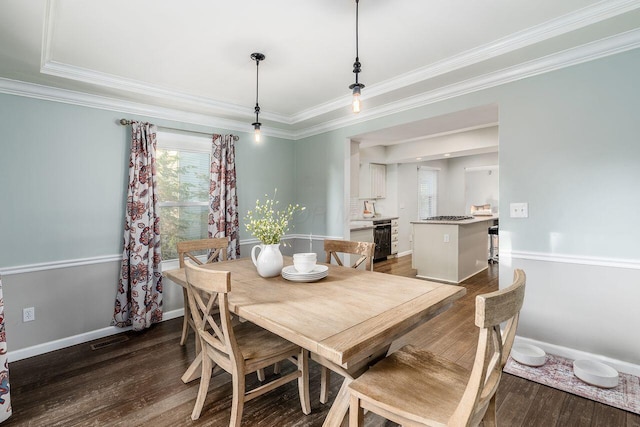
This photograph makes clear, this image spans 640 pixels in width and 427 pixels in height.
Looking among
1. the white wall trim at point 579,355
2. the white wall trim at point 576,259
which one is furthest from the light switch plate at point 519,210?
the white wall trim at point 579,355

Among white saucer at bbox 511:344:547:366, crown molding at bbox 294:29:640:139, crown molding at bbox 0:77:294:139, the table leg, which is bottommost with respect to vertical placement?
white saucer at bbox 511:344:547:366

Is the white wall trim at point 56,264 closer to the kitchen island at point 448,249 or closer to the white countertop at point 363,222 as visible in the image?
the white countertop at point 363,222

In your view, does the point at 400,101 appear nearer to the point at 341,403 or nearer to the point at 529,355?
the point at 529,355

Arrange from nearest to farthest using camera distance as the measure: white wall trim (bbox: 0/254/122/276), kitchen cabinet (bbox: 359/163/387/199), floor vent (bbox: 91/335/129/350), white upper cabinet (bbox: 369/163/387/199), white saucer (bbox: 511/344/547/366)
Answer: white saucer (bbox: 511/344/547/366)
white wall trim (bbox: 0/254/122/276)
floor vent (bbox: 91/335/129/350)
kitchen cabinet (bbox: 359/163/387/199)
white upper cabinet (bbox: 369/163/387/199)

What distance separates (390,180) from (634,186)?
5227mm

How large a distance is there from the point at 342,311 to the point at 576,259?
205 cm

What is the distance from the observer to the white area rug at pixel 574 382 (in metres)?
1.98

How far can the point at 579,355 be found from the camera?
2.41 m

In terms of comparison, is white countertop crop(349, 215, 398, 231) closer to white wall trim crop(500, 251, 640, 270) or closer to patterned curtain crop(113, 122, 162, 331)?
white wall trim crop(500, 251, 640, 270)

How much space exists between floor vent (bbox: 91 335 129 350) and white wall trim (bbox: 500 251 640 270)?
3.66 m

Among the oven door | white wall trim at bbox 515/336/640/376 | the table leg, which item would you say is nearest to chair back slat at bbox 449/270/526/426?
the table leg

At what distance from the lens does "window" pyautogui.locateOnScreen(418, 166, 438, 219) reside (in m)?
7.88

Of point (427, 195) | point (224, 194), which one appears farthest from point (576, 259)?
point (427, 195)

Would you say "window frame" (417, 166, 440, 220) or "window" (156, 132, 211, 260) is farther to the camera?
"window frame" (417, 166, 440, 220)
